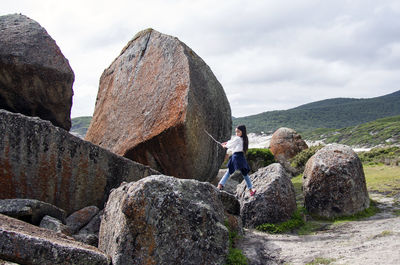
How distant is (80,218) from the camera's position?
6723mm

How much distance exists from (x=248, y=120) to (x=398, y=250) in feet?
430

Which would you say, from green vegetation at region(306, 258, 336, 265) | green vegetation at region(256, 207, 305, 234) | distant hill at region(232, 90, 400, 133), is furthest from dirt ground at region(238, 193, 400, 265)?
distant hill at region(232, 90, 400, 133)

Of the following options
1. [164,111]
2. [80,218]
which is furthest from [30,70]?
[80,218]

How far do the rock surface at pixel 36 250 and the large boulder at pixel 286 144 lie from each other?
69.4 feet

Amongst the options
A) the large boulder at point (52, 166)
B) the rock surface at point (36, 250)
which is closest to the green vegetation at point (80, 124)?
the large boulder at point (52, 166)

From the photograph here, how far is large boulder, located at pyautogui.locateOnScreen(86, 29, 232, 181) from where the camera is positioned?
8.42 meters

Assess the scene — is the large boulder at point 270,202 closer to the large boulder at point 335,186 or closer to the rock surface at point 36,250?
the large boulder at point 335,186

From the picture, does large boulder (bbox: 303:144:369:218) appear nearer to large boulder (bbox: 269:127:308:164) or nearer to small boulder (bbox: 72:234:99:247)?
small boulder (bbox: 72:234:99:247)

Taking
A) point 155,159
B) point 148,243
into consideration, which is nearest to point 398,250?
point 148,243

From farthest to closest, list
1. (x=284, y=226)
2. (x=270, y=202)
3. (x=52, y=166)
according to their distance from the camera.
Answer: (x=270, y=202)
(x=284, y=226)
(x=52, y=166)

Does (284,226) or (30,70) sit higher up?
(30,70)

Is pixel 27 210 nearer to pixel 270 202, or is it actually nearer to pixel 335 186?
pixel 270 202

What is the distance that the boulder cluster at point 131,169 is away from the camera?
4.71m

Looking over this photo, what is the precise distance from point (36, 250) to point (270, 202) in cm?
553
